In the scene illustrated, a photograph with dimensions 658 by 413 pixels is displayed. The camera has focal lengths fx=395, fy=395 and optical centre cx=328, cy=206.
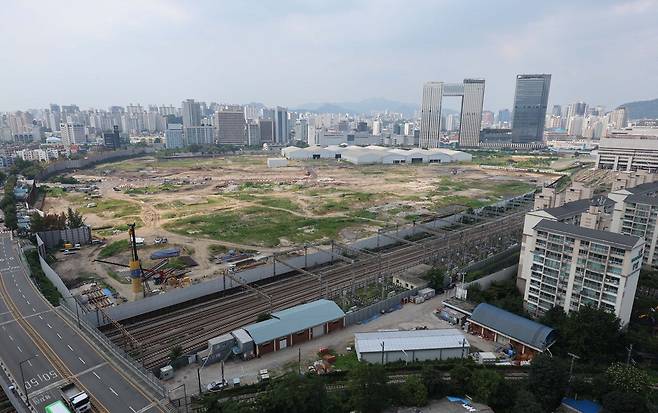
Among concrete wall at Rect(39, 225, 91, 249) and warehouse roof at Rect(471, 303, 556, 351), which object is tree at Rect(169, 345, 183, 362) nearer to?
warehouse roof at Rect(471, 303, 556, 351)

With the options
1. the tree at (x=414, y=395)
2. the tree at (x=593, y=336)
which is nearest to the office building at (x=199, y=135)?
the tree at (x=414, y=395)

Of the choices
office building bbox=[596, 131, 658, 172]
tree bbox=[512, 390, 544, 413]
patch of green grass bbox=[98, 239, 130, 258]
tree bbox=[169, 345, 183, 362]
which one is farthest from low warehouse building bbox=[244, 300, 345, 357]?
office building bbox=[596, 131, 658, 172]

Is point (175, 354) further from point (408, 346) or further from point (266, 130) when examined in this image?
point (266, 130)

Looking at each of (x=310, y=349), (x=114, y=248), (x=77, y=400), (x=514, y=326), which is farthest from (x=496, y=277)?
(x=114, y=248)

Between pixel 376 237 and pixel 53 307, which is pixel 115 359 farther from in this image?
pixel 376 237

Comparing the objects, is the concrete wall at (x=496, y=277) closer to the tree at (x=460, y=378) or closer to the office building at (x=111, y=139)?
the tree at (x=460, y=378)

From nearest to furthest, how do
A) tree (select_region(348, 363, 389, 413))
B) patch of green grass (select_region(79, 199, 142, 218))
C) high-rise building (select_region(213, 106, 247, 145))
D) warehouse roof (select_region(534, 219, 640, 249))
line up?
tree (select_region(348, 363, 389, 413)) < warehouse roof (select_region(534, 219, 640, 249)) < patch of green grass (select_region(79, 199, 142, 218)) < high-rise building (select_region(213, 106, 247, 145))
